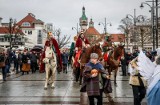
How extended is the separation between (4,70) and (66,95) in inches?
337

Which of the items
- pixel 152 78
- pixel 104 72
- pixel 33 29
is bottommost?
pixel 104 72

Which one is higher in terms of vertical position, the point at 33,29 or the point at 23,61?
the point at 33,29

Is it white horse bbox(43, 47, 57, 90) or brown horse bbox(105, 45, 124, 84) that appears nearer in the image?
Answer: brown horse bbox(105, 45, 124, 84)

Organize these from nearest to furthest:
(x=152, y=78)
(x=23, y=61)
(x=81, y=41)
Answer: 1. (x=152, y=78)
2. (x=81, y=41)
3. (x=23, y=61)

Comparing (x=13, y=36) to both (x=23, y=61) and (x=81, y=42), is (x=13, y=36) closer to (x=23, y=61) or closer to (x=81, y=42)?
(x=23, y=61)

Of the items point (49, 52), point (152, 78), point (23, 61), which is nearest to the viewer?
point (152, 78)

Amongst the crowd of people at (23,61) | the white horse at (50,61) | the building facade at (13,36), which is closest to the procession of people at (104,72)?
the white horse at (50,61)

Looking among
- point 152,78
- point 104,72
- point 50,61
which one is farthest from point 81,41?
point 152,78

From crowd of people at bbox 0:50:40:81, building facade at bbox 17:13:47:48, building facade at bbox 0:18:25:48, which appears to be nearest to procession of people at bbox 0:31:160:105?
crowd of people at bbox 0:50:40:81

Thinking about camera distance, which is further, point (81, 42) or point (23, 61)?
point (23, 61)

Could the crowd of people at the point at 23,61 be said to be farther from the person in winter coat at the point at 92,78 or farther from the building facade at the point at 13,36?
the building facade at the point at 13,36

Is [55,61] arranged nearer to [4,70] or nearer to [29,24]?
[4,70]

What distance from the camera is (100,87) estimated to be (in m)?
10.1

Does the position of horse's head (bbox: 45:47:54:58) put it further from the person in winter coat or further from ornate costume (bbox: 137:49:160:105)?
ornate costume (bbox: 137:49:160:105)
